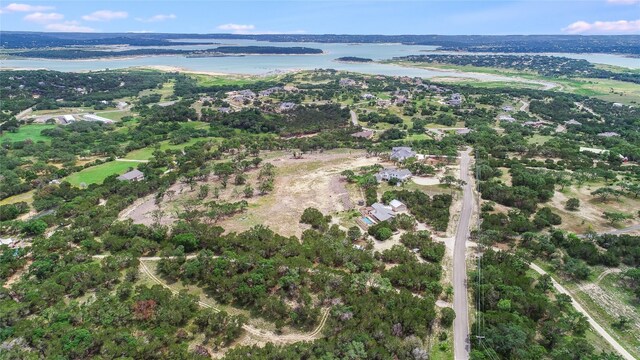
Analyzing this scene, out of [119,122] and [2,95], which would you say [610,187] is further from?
[2,95]

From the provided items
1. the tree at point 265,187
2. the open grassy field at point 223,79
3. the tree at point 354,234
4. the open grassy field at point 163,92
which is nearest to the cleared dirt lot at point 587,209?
the tree at point 354,234

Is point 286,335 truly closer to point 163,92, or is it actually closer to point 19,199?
point 19,199

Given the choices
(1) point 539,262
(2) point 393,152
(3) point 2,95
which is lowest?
(1) point 539,262

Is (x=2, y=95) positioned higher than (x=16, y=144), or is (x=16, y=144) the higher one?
(x=2, y=95)

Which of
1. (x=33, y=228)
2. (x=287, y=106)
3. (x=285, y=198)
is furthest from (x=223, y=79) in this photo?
(x=33, y=228)

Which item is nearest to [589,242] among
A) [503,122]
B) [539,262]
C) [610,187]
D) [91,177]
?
[539,262]

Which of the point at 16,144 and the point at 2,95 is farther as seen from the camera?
the point at 2,95

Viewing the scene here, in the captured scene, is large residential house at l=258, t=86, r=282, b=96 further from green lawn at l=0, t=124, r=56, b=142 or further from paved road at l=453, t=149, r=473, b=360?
paved road at l=453, t=149, r=473, b=360
